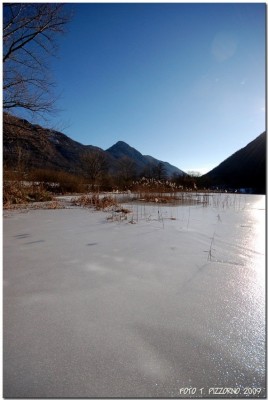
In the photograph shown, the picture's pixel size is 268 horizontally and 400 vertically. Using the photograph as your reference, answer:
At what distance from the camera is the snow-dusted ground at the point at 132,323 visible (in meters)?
0.73

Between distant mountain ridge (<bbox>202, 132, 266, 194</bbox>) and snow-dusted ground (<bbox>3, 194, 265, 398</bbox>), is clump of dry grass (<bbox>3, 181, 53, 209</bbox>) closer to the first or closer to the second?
snow-dusted ground (<bbox>3, 194, 265, 398</bbox>)

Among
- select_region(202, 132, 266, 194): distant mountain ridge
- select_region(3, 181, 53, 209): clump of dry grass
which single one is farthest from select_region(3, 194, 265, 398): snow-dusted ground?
select_region(202, 132, 266, 194): distant mountain ridge

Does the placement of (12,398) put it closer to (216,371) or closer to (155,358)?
(155,358)

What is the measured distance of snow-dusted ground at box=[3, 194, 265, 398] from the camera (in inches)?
28.7

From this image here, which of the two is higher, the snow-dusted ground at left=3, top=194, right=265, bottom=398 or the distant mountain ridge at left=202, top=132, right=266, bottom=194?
the distant mountain ridge at left=202, top=132, right=266, bottom=194

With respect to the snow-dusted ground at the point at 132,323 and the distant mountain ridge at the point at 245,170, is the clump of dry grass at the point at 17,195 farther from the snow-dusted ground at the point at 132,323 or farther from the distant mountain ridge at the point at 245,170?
the distant mountain ridge at the point at 245,170

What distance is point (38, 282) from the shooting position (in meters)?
1.41

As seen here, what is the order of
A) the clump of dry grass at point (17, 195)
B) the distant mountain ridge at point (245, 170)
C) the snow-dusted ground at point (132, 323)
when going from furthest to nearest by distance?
1. the distant mountain ridge at point (245, 170)
2. the clump of dry grass at point (17, 195)
3. the snow-dusted ground at point (132, 323)

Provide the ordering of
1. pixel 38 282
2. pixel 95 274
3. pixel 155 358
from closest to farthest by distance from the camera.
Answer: pixel 155 358, pixel 38 282, pixel 95 274

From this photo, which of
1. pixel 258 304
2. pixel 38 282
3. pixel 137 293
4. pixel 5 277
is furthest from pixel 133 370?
pixel 5 277

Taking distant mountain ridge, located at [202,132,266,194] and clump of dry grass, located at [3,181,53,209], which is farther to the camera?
distant mountain ridge, located at [202,132,266,194]

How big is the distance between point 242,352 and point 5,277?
54.1 inches

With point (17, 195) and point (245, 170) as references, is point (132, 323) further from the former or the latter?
point (245, 170)

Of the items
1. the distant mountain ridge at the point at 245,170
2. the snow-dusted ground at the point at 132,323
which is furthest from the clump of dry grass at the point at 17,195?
the distant mountain ridge at the point at 245,170
